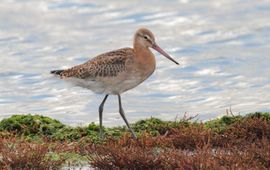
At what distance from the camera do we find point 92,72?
1371 cm

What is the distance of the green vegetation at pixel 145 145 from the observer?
10.9 meters

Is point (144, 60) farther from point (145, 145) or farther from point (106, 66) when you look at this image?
point (145, 145)

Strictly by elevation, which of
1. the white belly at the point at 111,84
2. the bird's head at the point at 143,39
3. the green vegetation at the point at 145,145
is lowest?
the green vegetation at the point at 145,145

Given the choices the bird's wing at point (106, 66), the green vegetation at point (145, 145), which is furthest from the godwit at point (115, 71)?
the green vegetation at point (145, 145)

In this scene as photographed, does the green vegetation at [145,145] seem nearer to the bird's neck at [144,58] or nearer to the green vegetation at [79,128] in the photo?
the green vegetation at [79,128]

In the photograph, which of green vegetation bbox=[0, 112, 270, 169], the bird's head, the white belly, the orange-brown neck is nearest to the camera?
green vegetation bbox=[0, 112, 270, 169]

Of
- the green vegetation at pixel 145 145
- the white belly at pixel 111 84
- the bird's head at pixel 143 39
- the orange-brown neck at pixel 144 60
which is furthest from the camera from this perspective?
the bird's head at pixel 143 39

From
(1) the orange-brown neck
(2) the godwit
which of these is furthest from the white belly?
(1) the orange-brown neck

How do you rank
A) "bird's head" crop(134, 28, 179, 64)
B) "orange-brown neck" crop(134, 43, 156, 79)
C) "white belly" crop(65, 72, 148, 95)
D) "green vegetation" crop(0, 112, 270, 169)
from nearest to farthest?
1. "green vegetation" crop(0, 112, 270, 169)
2. "white belly" crop(65, 72, 148, 95)
3. "orange-brown neck" crop(134, 43, 156, 79)
4. "bird's head" crop(134, 28, 179, 64)

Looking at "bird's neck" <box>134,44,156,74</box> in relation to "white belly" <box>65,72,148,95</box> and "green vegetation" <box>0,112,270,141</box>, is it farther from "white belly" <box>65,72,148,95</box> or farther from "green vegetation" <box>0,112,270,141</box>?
"green vegetation" <box>0,112,270,141</box>

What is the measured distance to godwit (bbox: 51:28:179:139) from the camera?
13594 mm

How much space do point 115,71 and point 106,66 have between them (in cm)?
19

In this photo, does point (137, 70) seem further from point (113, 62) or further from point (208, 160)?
point (208, 160)

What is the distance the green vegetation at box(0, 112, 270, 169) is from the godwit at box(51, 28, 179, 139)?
0.86 metres
